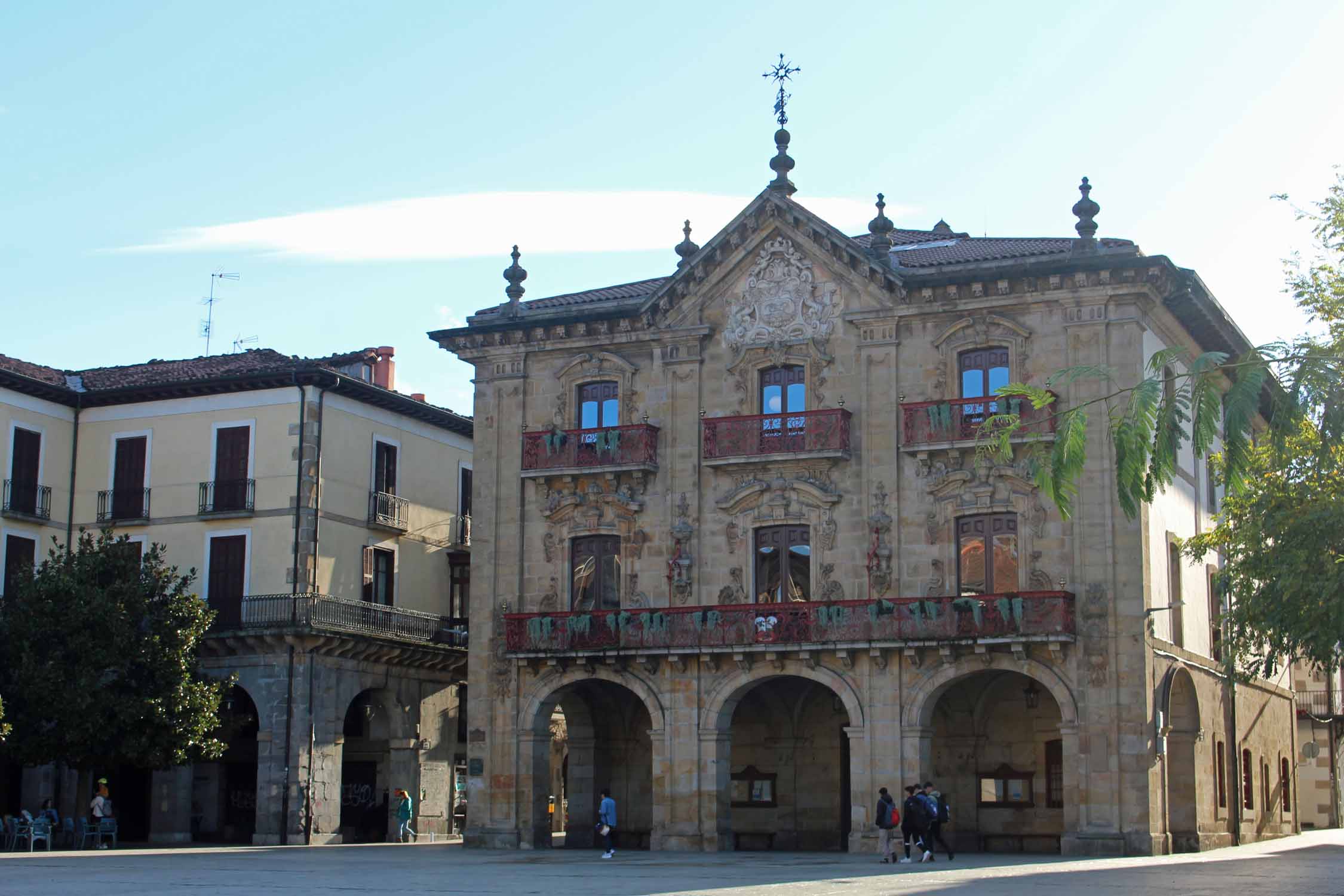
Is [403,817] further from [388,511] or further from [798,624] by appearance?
[798,624]

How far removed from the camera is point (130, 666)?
128 ft

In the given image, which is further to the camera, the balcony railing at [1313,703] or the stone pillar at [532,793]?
the balcony railing at [1313,703]

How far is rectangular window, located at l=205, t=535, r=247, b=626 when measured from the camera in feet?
140

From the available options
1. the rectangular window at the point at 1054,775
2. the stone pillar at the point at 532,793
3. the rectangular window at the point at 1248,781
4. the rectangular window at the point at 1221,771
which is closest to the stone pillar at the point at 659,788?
the stone pillar at the point at 532,793

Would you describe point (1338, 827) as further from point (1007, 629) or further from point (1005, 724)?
point (1007, 629)

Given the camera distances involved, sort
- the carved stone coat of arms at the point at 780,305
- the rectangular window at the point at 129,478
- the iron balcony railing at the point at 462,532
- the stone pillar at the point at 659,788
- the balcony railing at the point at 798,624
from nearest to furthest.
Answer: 1. the balcony railing at the point at 798,624
2. the stone pillar at the point at 659,788
3. the carved stone coat of arms at the point at 780,305
4. the rectangular window at the point at 129,478
5. the iron balcony railing at the point at 462,532

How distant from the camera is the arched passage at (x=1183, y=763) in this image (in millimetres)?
35500

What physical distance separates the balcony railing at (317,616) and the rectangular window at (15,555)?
528 cm

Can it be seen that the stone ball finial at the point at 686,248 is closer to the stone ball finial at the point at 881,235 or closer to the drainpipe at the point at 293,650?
the stone ball finial at the point at 881,235

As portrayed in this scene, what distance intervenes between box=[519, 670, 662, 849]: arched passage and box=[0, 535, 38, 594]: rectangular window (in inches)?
582

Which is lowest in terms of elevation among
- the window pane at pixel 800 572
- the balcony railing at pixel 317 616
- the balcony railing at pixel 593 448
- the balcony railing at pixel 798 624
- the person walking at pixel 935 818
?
the person walking at pixel 935 818

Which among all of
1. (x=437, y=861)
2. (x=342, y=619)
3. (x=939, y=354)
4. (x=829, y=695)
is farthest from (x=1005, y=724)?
(x=342, y=619)

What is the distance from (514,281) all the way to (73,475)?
14295mm

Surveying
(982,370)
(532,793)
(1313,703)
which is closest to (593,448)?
(532,793)
